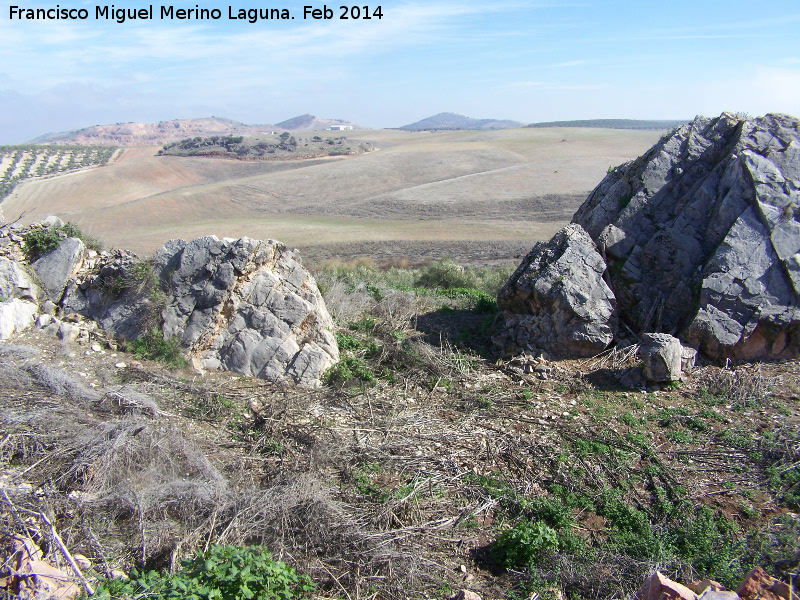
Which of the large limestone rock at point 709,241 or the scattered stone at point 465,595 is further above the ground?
the large limestone rock at point 709,241

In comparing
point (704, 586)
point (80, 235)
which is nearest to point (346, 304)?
point (80, 235)

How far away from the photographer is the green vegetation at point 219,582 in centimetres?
377

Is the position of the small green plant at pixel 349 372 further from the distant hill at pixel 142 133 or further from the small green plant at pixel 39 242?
the distant hill at pixel 142 133

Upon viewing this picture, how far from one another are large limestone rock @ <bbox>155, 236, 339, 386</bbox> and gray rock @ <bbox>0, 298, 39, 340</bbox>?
2175 mm

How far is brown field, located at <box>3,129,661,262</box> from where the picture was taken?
31656 millimetres

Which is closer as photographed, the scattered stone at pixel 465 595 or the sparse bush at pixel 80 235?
the scattered stone at pixel 465 595

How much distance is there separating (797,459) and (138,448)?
286 inches

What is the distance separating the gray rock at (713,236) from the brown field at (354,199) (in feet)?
49.8

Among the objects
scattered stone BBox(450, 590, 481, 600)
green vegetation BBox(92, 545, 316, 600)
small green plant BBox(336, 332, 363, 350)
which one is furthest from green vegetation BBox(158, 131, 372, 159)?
scattered stone BBox(450, 590, 481, 600)

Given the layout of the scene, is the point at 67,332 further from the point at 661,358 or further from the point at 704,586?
the point at 661,358

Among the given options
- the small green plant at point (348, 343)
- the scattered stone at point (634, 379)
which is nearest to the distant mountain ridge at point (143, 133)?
the small green plant at point (348, 343)

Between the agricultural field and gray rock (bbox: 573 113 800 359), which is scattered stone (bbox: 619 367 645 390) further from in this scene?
the agricultural field

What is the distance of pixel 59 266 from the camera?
9125 mm

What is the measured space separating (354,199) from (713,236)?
3939cm
